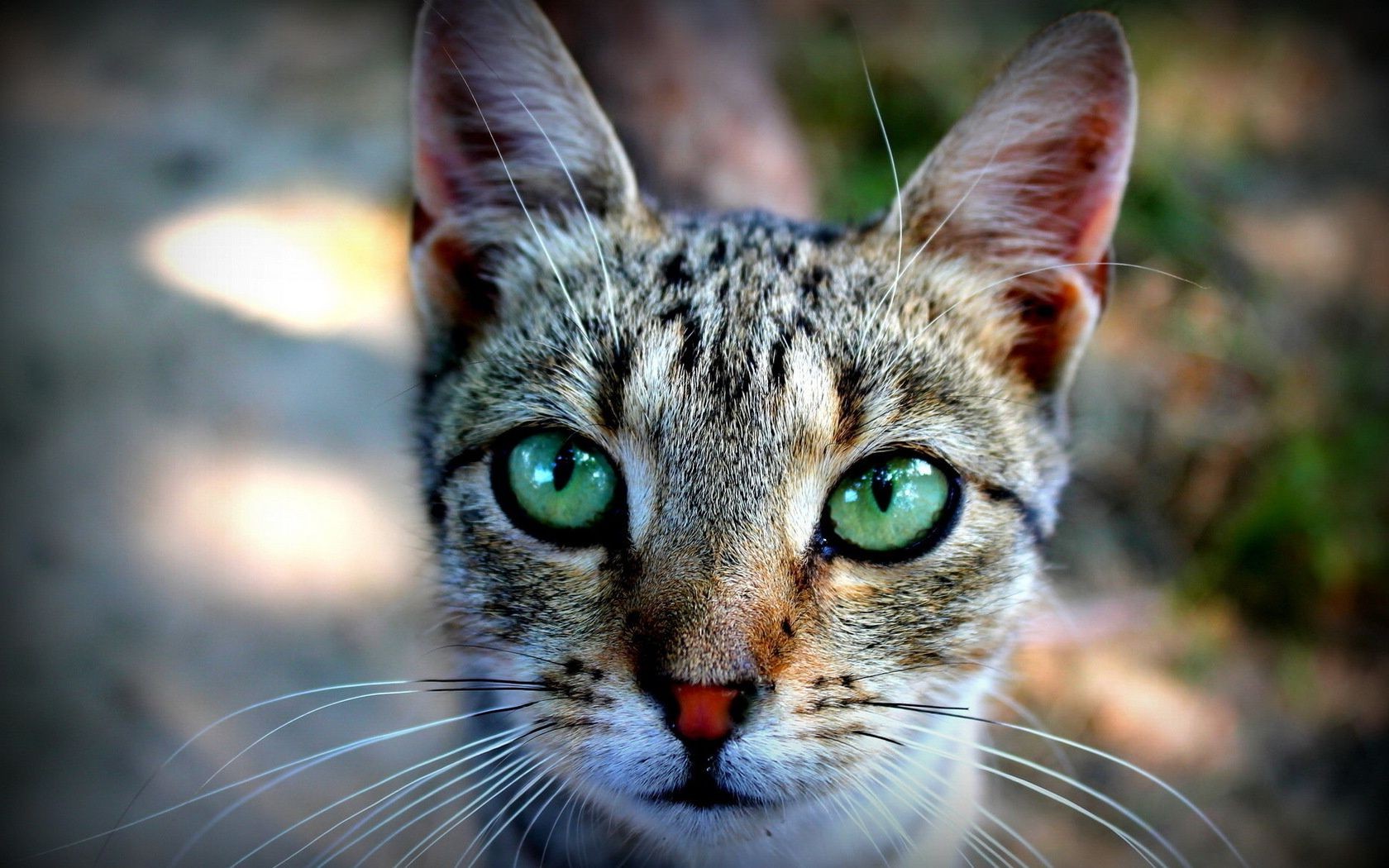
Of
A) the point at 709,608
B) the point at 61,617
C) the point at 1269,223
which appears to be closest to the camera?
the point at 709,608

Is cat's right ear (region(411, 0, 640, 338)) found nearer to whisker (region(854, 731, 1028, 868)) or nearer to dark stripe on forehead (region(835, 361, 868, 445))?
dark stripe on forehead (region(835, 361, 868, 445))

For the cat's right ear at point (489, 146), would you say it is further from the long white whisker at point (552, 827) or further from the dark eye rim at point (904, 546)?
the long white whisker at point (552, 827)

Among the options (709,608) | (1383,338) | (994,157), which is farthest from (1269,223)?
(709,608)

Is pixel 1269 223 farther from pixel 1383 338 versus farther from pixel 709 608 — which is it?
pixel 709 608

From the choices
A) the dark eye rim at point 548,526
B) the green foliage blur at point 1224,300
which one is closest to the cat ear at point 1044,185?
the dark eye rim at point 548,526

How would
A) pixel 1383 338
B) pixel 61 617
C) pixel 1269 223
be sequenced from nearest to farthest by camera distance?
1. pixel 61 617
2. pixel 1383 338
3. pixel 1269 223

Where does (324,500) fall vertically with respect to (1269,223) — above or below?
below
